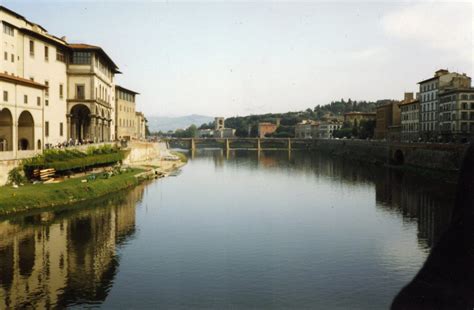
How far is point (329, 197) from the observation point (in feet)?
168

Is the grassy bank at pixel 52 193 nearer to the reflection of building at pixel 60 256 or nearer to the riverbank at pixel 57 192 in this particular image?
the riverbank at pixel 57 192

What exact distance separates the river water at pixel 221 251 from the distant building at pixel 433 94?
39.0m

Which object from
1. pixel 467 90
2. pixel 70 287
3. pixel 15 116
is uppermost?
pixel 467 90

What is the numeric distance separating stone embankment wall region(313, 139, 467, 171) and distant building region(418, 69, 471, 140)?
287 inches

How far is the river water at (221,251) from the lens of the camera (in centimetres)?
2075

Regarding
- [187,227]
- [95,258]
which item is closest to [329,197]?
[187,227]

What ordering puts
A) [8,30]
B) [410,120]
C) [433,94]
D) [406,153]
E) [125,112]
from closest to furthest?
1. [8,30]
2. [406,153]
3. [433,94]
4. [125,112]
5. [410,120]

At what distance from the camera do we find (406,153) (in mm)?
78875

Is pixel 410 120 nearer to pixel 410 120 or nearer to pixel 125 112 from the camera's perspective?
pixel 410 120

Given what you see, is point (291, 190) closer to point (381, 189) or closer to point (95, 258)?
point (381, 189)

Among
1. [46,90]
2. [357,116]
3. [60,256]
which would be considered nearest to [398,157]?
[46,90]

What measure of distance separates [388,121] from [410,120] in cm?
1711

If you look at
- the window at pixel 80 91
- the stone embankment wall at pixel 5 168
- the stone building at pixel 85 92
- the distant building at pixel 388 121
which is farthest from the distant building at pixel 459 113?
the stone embankment wall at pixel 5 168

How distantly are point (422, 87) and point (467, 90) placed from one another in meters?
16.9
